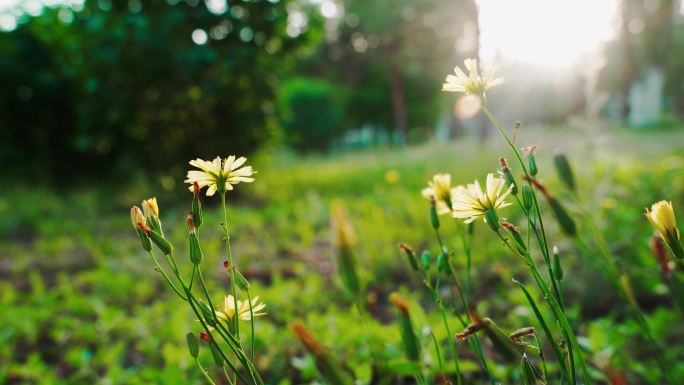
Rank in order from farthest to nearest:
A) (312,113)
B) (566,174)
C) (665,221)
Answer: (312,113), (566,174), (665,221)

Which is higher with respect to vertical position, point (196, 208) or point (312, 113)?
point (312, 113)

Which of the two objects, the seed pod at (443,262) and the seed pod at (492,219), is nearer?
the seed pod at (492,219)

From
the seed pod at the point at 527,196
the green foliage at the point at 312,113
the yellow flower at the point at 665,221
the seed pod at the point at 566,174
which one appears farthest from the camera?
the green foliage at the point at 312,113

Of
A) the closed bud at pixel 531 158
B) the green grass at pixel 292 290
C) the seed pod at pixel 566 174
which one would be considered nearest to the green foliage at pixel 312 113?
the green grass at pixel 292 290

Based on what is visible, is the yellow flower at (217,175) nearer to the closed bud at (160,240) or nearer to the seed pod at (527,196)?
the closed bud at (160,240)

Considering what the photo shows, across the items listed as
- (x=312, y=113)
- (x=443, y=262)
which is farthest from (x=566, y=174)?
(x=312, y=113)

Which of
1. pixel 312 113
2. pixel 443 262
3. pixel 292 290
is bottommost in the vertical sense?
pixel 292 290

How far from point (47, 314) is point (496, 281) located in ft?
6.27

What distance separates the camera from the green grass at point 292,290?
150 centimetres

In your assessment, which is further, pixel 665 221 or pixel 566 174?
pixel 566 174

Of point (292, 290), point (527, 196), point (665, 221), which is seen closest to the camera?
point (665, 221)

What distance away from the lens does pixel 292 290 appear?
86.0 inches

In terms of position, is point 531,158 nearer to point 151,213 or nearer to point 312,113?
point 151,213

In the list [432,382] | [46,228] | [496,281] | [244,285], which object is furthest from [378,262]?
[46,228]
